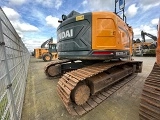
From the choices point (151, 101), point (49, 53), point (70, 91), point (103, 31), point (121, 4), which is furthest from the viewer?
point (49, 53)

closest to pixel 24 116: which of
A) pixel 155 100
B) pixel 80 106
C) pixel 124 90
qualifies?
pixel 80 106

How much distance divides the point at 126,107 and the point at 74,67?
8.38 feet

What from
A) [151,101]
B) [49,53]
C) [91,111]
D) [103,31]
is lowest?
[91,111]

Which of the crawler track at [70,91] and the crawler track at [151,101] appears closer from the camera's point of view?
the crawler track at [151,101]

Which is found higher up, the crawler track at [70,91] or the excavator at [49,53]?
the excavator at [49,53]

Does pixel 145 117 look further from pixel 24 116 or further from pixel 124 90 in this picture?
pixel 24 116

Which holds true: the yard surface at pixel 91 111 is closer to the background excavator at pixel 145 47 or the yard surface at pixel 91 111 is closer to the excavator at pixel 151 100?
the excavator at pixel 151 100

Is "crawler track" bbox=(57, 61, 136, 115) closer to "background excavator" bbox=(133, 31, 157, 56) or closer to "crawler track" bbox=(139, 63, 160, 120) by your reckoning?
"crawler track" bbox=(139, 63, 160, 120)

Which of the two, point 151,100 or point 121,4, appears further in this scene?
point 121,4

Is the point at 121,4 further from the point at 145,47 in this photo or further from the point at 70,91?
the point at 145,47

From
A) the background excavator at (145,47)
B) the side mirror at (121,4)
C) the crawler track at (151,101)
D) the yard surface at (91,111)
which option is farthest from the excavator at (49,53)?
the crawler track at (151,101)

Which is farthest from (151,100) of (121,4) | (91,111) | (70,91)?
(121,4)

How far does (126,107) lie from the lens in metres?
2.87

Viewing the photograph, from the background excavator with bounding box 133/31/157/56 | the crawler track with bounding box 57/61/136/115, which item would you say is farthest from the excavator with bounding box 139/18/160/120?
the background excavator with bounding box 133/31/157/56
